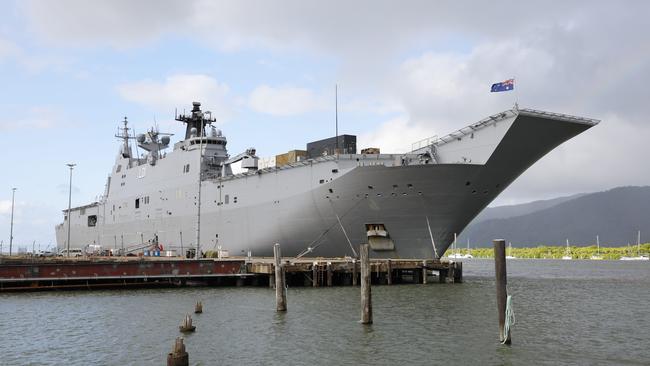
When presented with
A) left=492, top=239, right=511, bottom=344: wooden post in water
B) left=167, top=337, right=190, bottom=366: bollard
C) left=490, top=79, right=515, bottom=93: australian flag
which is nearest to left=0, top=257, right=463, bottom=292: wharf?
left=490, top=79, right=515, bottom=93: australian flag

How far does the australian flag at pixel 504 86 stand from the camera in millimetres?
27672

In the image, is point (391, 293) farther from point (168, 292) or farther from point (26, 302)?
point (26, 302)

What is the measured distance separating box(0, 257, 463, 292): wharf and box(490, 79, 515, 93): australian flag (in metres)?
10.1

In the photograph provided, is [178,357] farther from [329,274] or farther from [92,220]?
[92,220]

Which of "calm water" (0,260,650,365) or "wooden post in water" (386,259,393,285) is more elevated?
"wooden post in water" (386,259,393,285)

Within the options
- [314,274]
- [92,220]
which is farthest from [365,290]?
[92,220]

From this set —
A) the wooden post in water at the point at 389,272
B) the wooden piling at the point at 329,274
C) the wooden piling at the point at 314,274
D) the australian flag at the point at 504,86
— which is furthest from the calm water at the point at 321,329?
the australian flag at the point at 504,86

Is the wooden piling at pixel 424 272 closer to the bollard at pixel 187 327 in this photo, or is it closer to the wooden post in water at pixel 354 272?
the wooden post in water at pixel 354 272

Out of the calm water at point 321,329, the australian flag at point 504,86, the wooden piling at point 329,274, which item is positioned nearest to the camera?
the calm water at point 321,329

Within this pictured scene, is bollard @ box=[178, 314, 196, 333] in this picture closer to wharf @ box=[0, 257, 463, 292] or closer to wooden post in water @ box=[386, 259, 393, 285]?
wharf @ box=[0, 257, 463, 292]

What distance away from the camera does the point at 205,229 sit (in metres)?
42.8

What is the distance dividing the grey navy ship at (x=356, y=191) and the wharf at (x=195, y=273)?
68.2 inches

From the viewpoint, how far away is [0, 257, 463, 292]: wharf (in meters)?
28.2

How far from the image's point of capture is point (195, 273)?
30.8 meters
